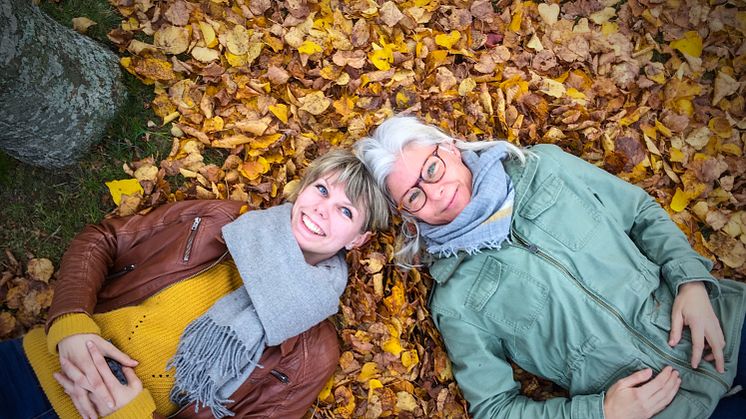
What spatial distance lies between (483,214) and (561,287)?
1.81 feet

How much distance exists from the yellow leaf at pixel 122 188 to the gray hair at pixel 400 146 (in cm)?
145

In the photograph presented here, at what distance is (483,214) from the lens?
2818 millimetres

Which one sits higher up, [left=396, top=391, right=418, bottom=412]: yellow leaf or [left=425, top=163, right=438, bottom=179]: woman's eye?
[left=425, top=163, right=438, bottom=179]: woman's eye

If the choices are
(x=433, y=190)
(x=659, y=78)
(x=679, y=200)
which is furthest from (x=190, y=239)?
(x=659, y=78)

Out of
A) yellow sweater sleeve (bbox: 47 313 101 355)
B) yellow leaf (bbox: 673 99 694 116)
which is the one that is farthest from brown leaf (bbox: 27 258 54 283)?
yellow leaf (bbox: 673 99 694 116)

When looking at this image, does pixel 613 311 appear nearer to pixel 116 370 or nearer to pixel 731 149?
pixel 731 149

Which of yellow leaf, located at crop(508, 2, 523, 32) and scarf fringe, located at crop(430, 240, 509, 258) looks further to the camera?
yellow leaf, located at crop(508, 2, 523, 32)

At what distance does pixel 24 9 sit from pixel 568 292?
307cm

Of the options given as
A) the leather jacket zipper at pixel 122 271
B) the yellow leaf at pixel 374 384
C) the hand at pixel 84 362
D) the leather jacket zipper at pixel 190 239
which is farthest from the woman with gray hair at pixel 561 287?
the hand at pixel 84 362

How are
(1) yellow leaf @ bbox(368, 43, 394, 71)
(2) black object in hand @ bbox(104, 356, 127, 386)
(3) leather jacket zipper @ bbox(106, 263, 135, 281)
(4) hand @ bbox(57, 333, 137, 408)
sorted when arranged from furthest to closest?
(1) yellow leaf @ bbox(368, 43, 394, 71) → (3) leather jacket zipper @ bbox(106, 263, 135, 281) → (2) black object in hand @ bbox(104, 356, 127, 386) → (4) hand @ bbox(57, 333, 137, 408)

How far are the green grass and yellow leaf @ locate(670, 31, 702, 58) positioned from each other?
3474mm

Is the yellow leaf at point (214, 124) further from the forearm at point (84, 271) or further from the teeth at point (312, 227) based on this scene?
the teeth at point (312, 227)

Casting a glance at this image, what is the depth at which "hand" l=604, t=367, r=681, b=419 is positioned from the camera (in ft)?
8.75

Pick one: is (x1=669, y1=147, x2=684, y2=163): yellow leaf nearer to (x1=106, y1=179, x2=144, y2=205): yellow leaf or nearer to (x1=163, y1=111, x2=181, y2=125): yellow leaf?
(x1=163, y1=111, x2=181, y2=125): yellow leaf
